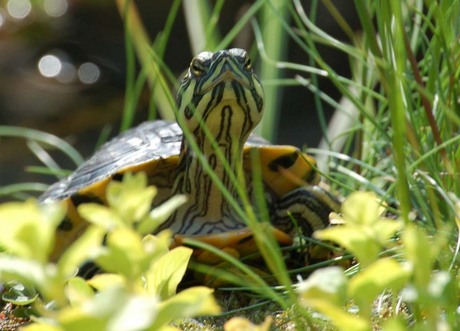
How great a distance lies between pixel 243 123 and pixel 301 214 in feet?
0.76

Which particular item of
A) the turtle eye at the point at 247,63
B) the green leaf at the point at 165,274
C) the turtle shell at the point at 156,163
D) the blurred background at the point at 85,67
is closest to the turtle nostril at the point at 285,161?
the turtle shell at the point at 156,163

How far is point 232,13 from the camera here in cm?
442

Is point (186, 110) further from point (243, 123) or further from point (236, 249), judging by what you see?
point (236, 249)

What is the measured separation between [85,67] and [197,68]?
10.8ft

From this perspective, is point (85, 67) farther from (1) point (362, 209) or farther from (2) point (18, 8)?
(1) point (362, 209)

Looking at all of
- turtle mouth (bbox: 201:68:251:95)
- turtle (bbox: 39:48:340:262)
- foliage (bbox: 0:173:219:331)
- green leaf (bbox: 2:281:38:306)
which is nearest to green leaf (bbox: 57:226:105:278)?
foliage (bbox: 0:173:219:331)

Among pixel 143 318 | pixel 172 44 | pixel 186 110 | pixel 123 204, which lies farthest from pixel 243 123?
pixel 172 44

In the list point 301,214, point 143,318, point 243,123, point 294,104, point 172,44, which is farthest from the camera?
point 172,44

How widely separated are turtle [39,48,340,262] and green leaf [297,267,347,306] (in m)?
0.68

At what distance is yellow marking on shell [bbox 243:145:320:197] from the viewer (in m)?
1.55

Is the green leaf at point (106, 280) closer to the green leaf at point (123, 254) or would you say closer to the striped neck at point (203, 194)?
the green leaf at point (123, 254)

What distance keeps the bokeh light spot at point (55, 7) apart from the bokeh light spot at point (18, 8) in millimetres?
97

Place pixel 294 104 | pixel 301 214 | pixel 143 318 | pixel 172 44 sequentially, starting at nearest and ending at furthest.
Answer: pixel 143 318 → pixel 301 214 → pixel 294 104 → pixel 172 44

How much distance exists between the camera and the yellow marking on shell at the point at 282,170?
1550 mm
